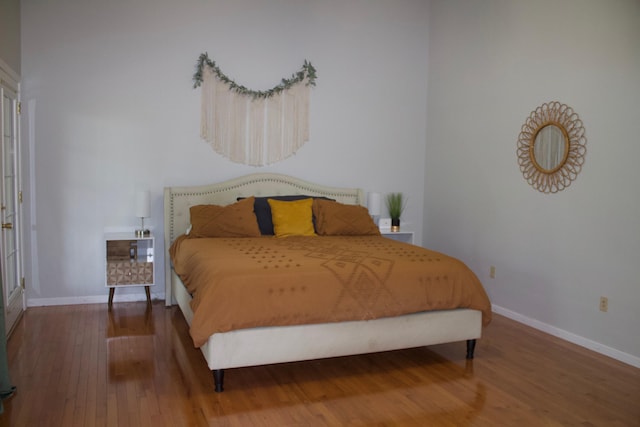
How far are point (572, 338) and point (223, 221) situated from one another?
9.77ft

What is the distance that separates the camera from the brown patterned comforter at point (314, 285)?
121 inches

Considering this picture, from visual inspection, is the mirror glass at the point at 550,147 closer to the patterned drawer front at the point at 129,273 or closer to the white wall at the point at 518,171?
the white wall at the point at 518,171

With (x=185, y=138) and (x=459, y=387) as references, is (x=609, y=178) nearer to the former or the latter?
(x=459, y=387)

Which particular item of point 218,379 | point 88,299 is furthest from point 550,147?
point 88,299

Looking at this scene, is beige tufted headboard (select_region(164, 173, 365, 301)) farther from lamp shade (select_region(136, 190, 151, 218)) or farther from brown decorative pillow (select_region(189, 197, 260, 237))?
brown decorative pillow (select_region(189, 197, 260, 237))

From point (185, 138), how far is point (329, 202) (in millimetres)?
1526

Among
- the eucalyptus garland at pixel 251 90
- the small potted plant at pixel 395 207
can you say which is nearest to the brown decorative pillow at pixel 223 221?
the eucalyptus garland at pixel 251 90

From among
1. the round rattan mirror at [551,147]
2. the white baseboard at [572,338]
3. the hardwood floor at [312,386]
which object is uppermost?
the round rattan mirror at [551,147]

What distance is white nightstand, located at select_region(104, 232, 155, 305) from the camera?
15.5ft

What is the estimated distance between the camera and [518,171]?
4.72m

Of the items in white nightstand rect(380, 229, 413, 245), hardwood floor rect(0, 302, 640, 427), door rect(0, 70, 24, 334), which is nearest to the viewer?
hardwood floor rect(0, 302, 640, 427)

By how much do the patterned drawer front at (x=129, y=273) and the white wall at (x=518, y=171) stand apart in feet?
10.1

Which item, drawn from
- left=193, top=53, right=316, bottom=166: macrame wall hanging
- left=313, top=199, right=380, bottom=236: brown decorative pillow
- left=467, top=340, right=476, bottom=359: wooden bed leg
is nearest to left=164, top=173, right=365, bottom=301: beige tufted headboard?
left=193, top=53, right=316, bottom=166: macrame wall hanging

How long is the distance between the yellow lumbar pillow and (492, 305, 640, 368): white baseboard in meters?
1.91
